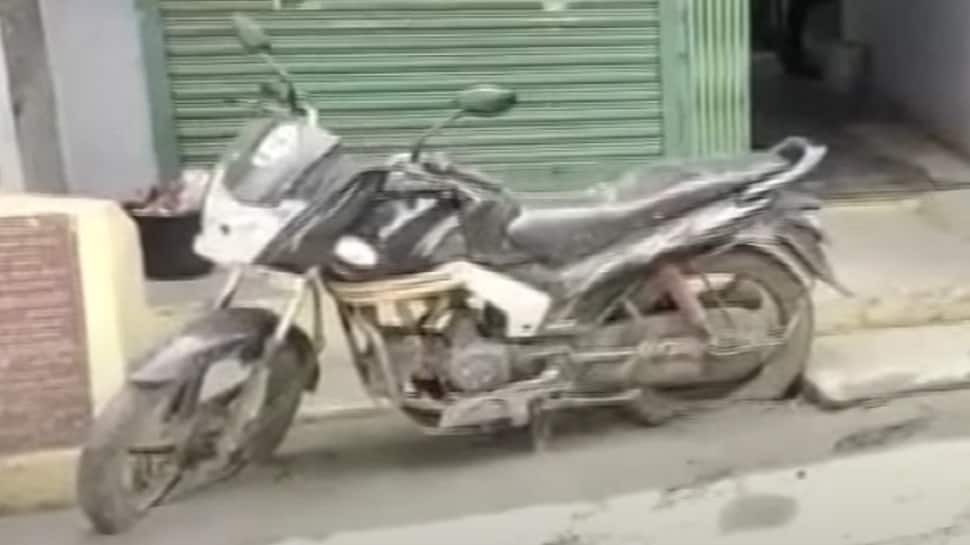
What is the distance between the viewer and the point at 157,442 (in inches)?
132

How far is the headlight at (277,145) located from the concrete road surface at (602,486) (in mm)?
820

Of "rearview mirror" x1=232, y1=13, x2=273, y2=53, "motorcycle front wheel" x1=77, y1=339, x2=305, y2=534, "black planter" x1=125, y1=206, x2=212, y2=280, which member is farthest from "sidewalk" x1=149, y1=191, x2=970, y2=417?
"rearview mirror" x1=232, y1=13, x2=273, y2=53

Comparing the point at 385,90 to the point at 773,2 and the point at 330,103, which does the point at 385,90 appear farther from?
the point at 773,2

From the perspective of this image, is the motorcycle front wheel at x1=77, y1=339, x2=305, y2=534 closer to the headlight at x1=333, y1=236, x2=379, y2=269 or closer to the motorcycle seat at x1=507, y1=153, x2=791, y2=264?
the headlight at x1=333, y1=236, x2=379, y2=269

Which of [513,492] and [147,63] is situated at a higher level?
[147,63]

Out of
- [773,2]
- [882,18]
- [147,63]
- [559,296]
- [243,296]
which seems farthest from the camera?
[773,2]

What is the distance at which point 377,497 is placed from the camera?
3430 mm

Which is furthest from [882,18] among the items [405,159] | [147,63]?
[405,159]

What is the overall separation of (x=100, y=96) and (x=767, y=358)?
242 centimetres

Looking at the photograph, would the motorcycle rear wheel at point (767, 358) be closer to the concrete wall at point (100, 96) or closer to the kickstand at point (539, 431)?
the kickstand at point (539, 431)

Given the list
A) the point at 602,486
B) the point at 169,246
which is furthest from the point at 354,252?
the point at 169,246

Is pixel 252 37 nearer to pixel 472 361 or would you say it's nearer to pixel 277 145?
pixel 277 145

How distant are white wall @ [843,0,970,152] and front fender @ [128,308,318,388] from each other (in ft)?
11.8

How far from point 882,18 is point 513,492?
437 centimetres
